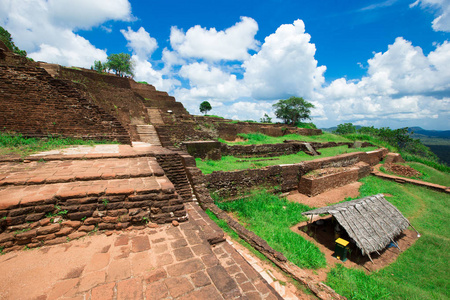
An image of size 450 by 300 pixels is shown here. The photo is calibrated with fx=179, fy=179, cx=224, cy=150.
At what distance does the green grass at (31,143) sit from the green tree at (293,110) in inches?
1070

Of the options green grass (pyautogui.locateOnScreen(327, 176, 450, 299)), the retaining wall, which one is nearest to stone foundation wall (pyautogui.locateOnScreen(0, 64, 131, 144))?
the retaining wall

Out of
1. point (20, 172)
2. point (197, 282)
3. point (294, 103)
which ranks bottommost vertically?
point (197, 282)

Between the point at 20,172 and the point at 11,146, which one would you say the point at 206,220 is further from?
the point at 11,146

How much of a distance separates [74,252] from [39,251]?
16.2 inches

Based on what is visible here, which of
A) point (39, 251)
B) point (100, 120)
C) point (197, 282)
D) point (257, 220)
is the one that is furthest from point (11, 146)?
point (257, 220)

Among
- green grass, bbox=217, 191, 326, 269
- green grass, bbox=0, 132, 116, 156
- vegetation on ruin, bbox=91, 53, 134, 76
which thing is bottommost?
green grass, bbox=217, 191, 326, 269

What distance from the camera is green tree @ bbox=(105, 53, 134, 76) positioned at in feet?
108

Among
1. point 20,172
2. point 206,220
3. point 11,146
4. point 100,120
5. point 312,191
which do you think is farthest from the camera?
point 312,191

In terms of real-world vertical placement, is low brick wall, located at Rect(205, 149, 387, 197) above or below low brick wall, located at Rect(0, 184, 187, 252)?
below

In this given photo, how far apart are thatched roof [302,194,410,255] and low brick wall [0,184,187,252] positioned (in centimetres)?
504

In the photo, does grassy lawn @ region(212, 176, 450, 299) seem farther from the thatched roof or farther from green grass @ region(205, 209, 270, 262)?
green grass @ region(205, 209, 270, 262)

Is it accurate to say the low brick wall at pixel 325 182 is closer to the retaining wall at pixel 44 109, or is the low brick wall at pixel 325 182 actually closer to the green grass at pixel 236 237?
the green grass at pixel 236 237

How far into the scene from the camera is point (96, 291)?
62.6 inches

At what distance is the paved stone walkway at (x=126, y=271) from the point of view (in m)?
1.61
